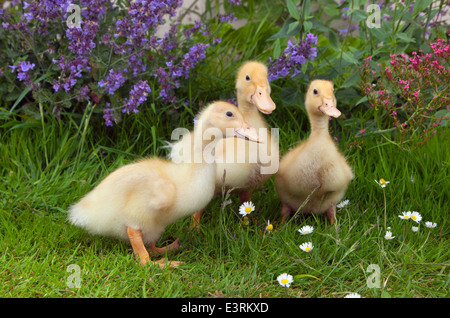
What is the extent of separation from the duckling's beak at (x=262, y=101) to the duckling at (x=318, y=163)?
202 mm

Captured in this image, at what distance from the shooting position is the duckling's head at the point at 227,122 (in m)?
2.72

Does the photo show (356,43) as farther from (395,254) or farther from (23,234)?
(23,234)

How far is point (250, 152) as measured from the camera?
119 inches

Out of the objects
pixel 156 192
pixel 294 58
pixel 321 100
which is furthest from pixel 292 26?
pixel 156 192

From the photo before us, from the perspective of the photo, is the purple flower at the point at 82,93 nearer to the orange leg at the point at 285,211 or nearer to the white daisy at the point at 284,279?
the orange leg at the point at 285,211

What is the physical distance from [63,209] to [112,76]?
2.83 ft

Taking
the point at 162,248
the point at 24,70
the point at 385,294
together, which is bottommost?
the point at 385,294

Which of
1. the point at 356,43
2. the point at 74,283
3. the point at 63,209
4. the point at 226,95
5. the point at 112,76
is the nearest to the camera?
the point at 74,283

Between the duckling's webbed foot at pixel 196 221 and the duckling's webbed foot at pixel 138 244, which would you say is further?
the duckling's webbed foot at pixel 196 221

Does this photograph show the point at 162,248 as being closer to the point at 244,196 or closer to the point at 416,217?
the point at 244,196

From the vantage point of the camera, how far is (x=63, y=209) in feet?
11.0

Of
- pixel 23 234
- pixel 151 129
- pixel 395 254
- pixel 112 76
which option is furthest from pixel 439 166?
pixel 23 234

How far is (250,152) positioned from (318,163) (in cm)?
35

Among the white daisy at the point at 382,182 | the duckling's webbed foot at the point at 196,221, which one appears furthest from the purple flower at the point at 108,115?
the white daisy at the point at 382,182
